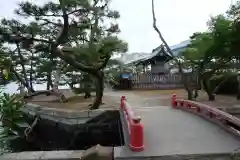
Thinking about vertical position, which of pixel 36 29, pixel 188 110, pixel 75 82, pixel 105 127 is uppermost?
pixel 36 29

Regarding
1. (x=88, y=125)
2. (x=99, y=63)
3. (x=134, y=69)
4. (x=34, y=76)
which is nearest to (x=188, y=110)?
(x=88, y=125)

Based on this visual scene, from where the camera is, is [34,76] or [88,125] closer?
[88,125]

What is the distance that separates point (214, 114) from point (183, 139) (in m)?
1.93

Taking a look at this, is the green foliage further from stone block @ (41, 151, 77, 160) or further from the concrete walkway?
the concrete walkway

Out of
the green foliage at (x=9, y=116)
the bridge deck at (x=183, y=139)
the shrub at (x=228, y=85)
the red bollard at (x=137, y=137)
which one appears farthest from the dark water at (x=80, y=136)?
the shrub at (x=228, y=85)

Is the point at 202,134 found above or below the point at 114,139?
above

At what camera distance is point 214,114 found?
7090 mm

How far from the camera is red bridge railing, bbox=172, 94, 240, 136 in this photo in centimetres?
586

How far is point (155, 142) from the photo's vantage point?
541 centimetres

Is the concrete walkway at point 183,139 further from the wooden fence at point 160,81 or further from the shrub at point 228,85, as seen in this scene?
the wooden fence at point 160,81

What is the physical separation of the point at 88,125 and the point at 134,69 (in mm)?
17330

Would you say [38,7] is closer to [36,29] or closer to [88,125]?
[36,29]

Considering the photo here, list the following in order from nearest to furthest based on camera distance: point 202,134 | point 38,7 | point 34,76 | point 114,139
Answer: point 202,134 < point 114,139 < point 38,7 < point 34,76

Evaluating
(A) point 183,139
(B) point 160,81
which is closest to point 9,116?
(A) point 183,139
